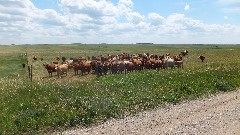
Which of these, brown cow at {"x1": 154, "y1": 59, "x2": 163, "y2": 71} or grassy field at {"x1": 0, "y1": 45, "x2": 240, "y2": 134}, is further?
brown cow at {"x1": 154, "y1": 59, "x2": 163, "y2": 71}

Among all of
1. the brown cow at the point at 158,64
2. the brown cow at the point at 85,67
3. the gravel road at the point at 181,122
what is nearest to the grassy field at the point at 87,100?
the gravel road at the point at 181,122

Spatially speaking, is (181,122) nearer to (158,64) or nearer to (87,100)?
(87,100)

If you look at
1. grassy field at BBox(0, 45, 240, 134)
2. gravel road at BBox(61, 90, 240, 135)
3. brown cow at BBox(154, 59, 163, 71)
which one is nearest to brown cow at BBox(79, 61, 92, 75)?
brown cow at BBox(154, 59, 163, 71)

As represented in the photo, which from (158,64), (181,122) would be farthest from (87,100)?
(158,64)

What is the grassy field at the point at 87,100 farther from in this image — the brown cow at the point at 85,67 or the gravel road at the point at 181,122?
the brown cow at the point at 85,67

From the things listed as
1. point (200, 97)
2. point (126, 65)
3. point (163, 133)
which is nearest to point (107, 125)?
point (163, 133)

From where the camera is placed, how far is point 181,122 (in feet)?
47.9

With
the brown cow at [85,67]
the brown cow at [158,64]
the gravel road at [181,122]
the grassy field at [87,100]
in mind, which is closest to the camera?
the gravel road at [181,122]

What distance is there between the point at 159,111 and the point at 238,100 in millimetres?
5467

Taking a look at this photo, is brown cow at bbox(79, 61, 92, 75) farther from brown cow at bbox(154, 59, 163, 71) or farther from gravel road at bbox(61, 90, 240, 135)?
gravel road at bbox(61, 90, 240, 135)

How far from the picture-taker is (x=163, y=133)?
13.1 metres

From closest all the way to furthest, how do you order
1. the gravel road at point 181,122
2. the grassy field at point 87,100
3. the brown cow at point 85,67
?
the gravel road at point 181,122
the grassy field at point 87,100
the brown cow at point 85,67

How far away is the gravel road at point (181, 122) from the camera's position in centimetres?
1341

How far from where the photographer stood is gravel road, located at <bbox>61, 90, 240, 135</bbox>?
13.4 meters
